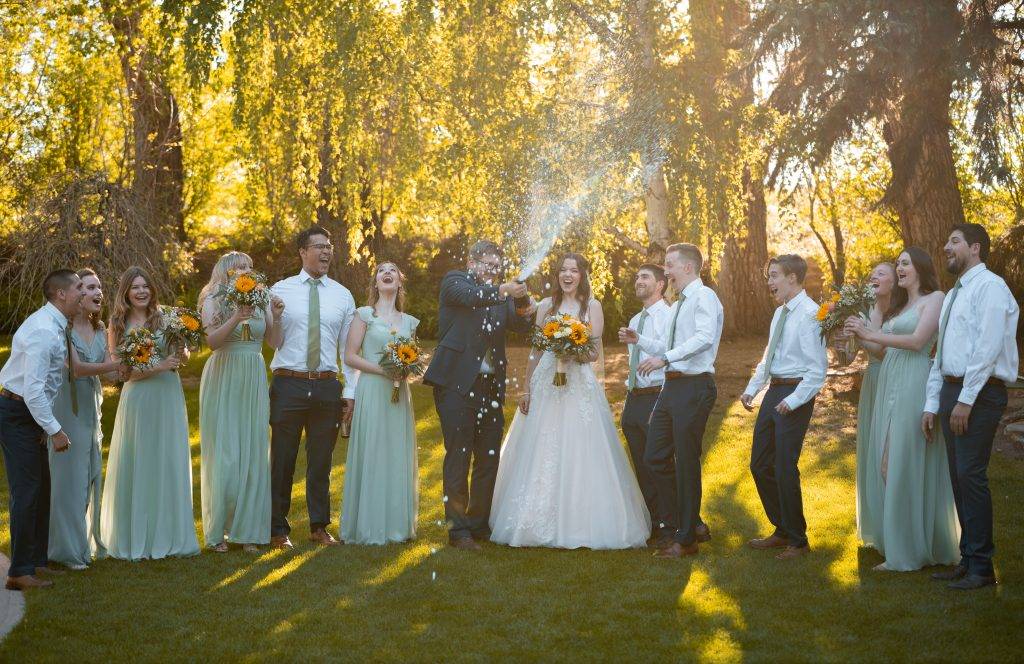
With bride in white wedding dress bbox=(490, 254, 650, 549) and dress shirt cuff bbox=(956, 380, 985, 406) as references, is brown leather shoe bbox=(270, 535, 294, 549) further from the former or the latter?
dress shirt cuff bbox=(956, 380, 985, 406)

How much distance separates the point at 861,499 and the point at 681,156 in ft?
23.7

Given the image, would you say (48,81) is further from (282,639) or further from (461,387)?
(282,639)

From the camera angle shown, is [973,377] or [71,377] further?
[71,377]

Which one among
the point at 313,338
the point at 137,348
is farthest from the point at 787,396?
the point at 137,348

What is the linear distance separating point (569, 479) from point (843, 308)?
234 centimetres

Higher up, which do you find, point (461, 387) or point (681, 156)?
point (681, 156)

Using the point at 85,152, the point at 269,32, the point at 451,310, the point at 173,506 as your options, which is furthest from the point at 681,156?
the point at 85,152

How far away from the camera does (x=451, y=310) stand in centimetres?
789

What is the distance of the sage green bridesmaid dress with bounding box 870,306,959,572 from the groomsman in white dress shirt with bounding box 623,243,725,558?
1.26 m

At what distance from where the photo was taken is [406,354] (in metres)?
7.95

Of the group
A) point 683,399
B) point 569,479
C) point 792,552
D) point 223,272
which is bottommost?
point 792,552

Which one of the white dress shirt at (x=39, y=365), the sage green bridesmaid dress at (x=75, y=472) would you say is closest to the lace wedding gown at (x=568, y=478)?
the sage green bridesmaid dress at (x=75, y=472)

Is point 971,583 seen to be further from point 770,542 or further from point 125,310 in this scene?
point 125,310

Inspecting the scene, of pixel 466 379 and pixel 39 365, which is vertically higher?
pixel 39 365
